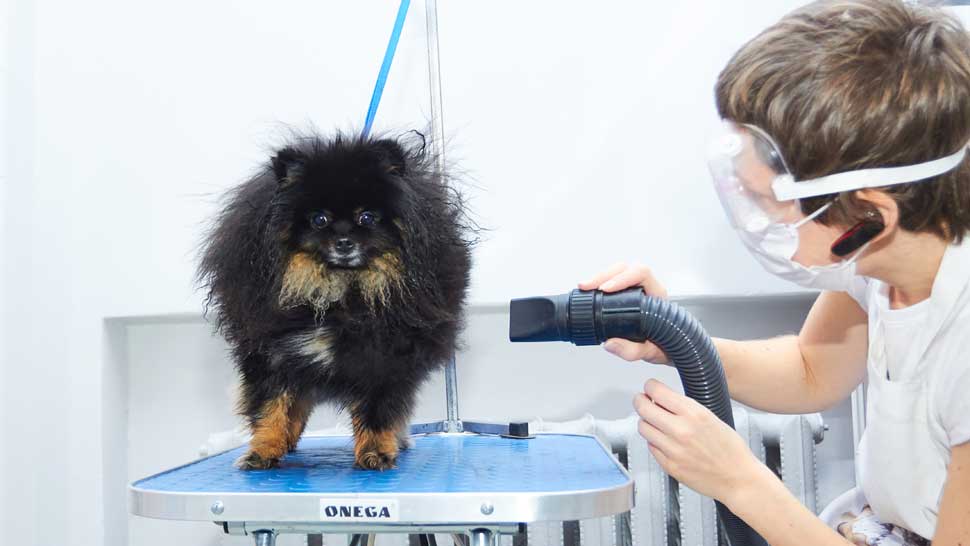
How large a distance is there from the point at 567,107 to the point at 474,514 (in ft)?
3.98

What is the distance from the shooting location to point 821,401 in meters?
1.35

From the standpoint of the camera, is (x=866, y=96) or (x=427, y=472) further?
(x=427, y=472)

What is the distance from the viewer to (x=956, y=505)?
89 cm

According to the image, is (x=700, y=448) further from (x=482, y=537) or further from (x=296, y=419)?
(x=296, y=419)

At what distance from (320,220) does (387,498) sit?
0.36 metres

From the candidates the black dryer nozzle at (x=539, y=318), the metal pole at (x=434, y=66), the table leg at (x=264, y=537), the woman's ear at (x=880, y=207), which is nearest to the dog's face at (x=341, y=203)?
the black dryer nozzle at (x=539, y=318)

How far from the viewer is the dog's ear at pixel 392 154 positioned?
3.51 feet

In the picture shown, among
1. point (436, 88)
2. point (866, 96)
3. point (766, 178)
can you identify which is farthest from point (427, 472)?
point (436, 88)

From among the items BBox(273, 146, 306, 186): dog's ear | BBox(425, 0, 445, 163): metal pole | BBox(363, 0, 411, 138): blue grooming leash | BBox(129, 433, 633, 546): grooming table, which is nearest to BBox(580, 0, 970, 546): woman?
BBox(129, 433, 633, 546): grooming table

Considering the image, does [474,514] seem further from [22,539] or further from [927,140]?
[22,539]

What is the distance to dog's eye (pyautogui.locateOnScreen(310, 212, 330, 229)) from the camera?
1.03 m

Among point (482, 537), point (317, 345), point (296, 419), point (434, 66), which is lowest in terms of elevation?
point (482, 537)

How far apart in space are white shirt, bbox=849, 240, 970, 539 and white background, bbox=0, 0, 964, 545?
0.75 metres

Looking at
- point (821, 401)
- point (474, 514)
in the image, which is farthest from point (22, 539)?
point (821, 401)
